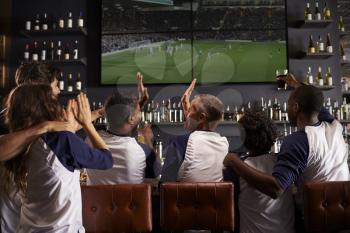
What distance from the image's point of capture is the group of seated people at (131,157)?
60.5 inches

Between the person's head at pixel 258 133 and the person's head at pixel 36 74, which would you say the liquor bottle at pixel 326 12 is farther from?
the person's head at pixel 36 74

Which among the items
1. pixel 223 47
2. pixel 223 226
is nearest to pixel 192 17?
pixel 223 47

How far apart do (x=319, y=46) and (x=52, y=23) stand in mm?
3893

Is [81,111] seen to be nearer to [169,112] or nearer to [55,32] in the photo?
[169,112]

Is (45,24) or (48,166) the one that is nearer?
(48,166)

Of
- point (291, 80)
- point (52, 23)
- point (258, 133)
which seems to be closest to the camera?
Answer: point (258, 133)

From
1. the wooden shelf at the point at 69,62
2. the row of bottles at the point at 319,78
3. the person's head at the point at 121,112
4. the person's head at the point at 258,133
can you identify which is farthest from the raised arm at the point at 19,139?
the row of bottles at the point at 319,78

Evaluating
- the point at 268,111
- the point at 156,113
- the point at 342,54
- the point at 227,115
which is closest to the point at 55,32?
the point at 156,113

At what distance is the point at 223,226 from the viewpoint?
6.13 feet

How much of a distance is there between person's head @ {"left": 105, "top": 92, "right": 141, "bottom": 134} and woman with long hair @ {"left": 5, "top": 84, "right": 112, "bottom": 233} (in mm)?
706

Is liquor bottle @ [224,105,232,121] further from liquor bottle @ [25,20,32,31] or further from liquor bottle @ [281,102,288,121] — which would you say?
Result: liquor bottle @ [25,20,32,31]

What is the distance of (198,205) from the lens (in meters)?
1.86

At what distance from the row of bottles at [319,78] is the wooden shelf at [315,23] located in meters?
0.59

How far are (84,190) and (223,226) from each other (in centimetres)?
68
